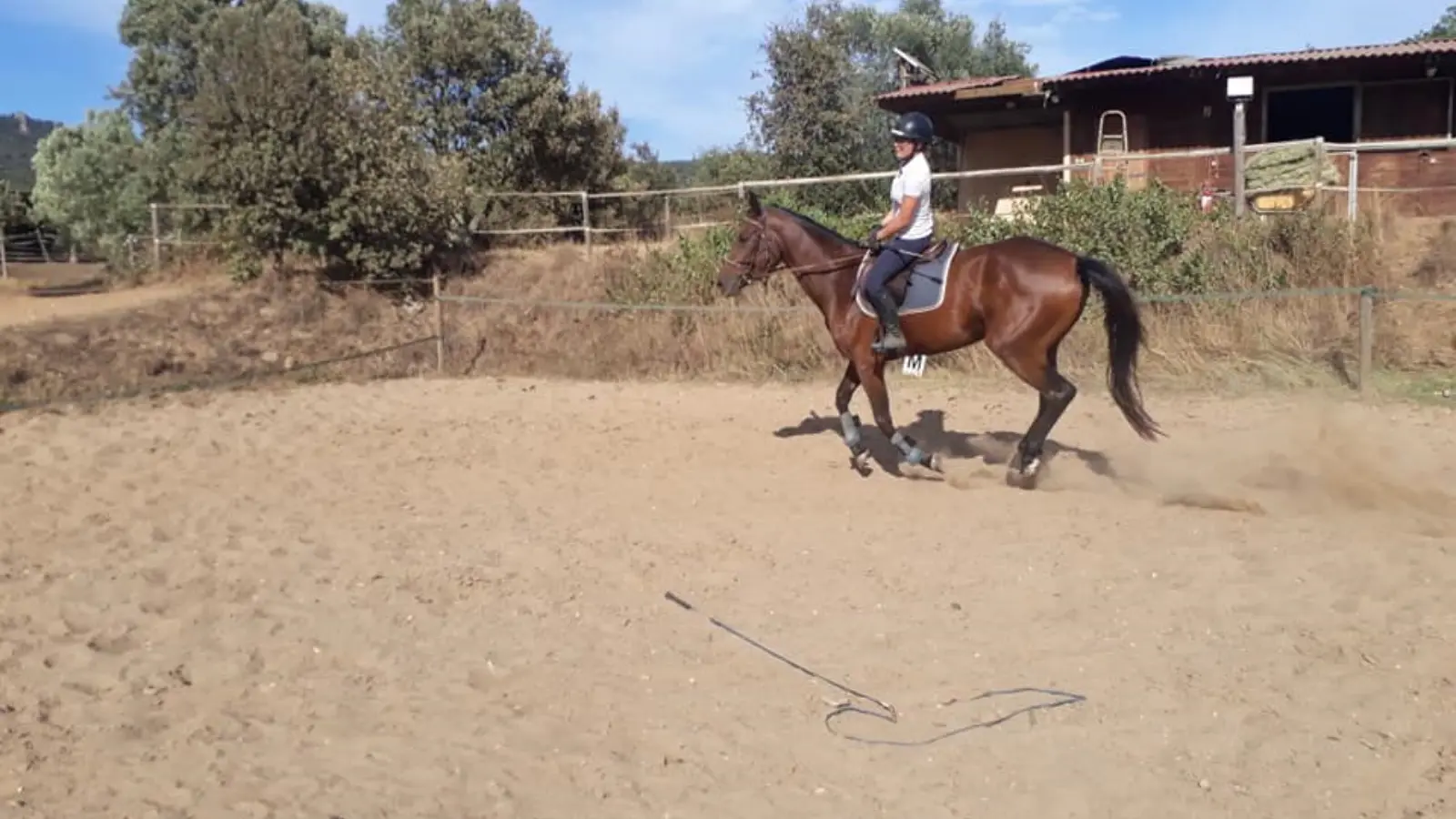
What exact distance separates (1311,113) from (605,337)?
14.1 m

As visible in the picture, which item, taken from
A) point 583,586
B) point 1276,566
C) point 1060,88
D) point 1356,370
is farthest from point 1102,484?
point 1060,88

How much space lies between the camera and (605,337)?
1447 centimetres

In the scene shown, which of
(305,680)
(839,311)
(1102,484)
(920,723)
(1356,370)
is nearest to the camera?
(920,723)

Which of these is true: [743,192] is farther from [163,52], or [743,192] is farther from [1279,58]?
[163,52]

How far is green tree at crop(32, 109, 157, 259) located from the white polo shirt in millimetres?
22874

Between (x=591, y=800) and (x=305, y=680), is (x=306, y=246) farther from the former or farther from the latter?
(x=591, y=800)

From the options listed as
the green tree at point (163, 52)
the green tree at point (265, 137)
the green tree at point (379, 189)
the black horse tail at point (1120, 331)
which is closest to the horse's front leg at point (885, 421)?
the black horse tail at point (1120, 331)

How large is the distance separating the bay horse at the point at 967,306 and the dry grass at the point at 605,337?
3965 millimetres

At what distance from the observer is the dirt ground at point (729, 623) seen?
3.78m

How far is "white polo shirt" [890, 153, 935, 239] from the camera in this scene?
787 centimetres

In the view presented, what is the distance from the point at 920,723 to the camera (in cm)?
423

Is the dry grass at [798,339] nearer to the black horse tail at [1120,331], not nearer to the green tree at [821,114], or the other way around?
the black horse tail at [1120,331]

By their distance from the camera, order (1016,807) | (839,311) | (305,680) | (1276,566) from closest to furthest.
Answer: (1016,807)
(305,680)
(1276,566)
(839,311)

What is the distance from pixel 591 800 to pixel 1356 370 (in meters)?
9.63
